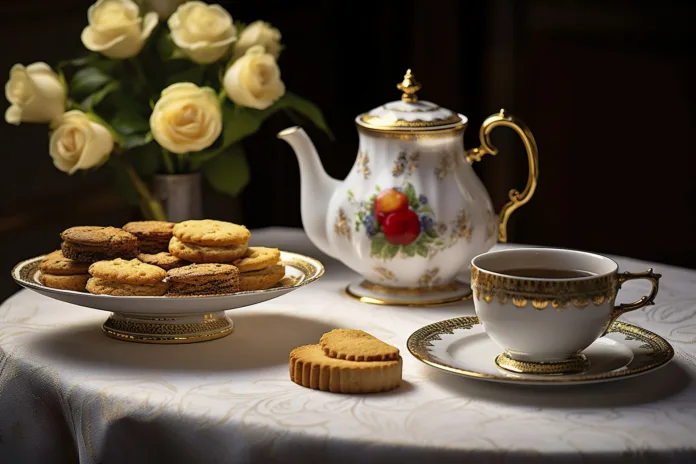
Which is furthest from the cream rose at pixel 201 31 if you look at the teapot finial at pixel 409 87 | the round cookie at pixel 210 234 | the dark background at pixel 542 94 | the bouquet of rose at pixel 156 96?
the dark background at pixel 542 94

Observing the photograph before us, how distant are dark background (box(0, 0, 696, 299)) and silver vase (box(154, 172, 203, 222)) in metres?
1.16

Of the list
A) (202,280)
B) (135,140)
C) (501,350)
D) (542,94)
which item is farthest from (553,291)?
(542,94)

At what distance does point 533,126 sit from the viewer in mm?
3297

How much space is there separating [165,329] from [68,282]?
5.1 inches

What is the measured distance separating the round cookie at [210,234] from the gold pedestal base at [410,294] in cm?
25

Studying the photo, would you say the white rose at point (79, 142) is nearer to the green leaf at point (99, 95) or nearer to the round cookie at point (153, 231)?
the green leaf at point (99, 95)

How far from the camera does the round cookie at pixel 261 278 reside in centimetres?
122

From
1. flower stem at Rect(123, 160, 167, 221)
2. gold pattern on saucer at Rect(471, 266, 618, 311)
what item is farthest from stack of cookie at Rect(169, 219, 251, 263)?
flower stem at Rect(123, 160, 167, 221)

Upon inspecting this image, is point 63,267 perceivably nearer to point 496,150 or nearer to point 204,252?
point 204,252

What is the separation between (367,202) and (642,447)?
23.8 inches

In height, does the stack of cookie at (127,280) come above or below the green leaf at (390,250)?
above

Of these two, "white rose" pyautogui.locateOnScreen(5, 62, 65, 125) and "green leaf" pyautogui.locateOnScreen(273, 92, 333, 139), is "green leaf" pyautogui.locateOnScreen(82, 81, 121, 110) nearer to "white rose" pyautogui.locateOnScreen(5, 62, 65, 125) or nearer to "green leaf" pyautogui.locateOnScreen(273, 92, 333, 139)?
"white rose" pyautogui.locateOnScreen(5, 62, 65, 125)

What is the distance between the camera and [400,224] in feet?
4.49

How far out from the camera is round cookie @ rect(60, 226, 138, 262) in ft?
4.01
